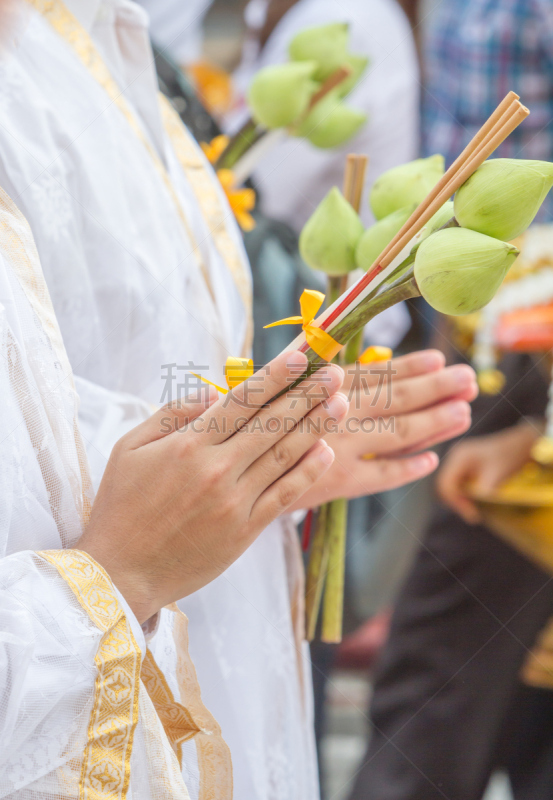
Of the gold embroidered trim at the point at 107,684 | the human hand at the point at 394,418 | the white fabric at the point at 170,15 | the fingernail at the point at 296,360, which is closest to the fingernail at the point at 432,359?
the human hand at the point at 394,418

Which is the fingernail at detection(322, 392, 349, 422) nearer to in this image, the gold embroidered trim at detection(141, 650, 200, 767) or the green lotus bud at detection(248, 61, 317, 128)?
the gold embroidered trim at detection(141, 650, 200, 767)

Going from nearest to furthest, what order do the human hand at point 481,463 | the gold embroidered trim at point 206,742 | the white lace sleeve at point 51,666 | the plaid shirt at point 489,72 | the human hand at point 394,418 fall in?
1. the white lace sleeve at point 51,666
2. the gold embroidered trim at point 206,742
3. the human hand at point 394,418
4. the human hand at point 481,463
5. the plaid shirt at point 489,72

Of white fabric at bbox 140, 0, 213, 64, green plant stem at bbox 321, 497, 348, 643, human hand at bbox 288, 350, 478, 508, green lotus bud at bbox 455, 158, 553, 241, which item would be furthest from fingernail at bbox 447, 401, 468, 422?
white fabric at bbox 140, 0, 213, 64

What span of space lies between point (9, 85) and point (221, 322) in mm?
233

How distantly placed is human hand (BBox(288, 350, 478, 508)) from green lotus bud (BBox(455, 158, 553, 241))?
201 mm

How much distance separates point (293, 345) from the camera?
16.3 inches

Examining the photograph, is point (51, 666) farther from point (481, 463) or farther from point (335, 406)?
point (481, 463)

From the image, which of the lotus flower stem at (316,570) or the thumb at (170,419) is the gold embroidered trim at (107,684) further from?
the lotus flower stem at (316,570)

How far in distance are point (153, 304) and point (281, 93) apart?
28cm

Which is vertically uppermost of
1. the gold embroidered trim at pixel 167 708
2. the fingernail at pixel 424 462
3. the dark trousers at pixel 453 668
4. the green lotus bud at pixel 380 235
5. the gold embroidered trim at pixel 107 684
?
the green lotus bud at pixel 380 235

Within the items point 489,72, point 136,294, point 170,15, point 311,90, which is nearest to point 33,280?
point 136,294

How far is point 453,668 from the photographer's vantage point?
1.01 metres

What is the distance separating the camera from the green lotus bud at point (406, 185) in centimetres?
46

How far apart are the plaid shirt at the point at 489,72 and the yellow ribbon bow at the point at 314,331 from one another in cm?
83
